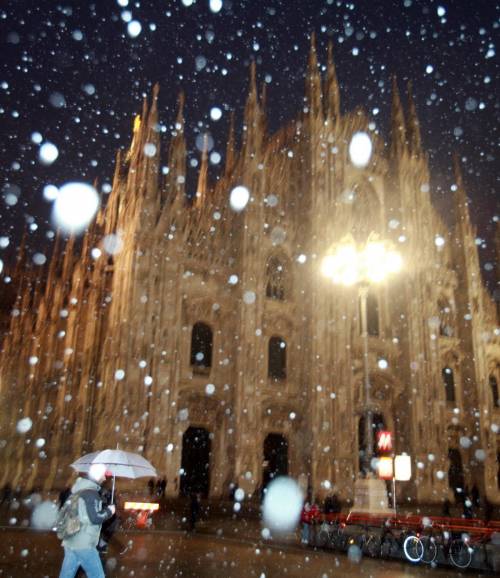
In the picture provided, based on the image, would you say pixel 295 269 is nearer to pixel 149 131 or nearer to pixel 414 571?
pixel 149 131

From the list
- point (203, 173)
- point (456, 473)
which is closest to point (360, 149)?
point (203, 173)

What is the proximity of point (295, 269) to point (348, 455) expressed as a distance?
30.7 feet

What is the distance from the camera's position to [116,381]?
2291 cm

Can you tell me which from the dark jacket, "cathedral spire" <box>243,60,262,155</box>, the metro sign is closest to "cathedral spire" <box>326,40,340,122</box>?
"cathedral spire" <box>243,60,262,155</box>

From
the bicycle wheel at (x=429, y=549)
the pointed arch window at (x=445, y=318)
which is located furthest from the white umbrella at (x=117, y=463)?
the pointed arch window at (x=445, y=318)

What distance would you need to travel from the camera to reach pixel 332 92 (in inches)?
1299

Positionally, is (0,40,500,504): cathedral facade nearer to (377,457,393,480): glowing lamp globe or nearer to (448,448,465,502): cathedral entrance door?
(448,448,465,502): cathedral entrance door

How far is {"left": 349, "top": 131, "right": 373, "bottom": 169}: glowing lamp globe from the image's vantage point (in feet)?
111

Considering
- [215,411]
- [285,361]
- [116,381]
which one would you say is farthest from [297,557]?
[285,361]

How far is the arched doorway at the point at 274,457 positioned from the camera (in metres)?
27.6

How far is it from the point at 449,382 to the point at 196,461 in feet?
49.5

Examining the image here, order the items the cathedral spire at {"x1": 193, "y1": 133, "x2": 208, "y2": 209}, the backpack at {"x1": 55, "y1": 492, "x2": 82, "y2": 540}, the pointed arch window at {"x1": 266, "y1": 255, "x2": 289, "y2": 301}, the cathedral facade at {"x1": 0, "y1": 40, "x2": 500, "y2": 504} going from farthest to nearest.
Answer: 1. the cathedral spire at {"x1": 193, "y1": 133, "x2": 208, "y2": 209}
2. the pointed arch window at {"x1": 266, "y1": 255, "x2": 289, "y2": 301}
3. the cathedral facade at {"x1": 0, "y1": 40, "x2": 500, "y2": 504}
4. the backpack at {"x1": 55, "y1": 492, "x2": 82, "y2": 540}

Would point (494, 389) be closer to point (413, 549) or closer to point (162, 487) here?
point (162, 487)

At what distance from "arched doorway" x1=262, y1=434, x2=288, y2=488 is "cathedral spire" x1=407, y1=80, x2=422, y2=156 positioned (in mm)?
18485
